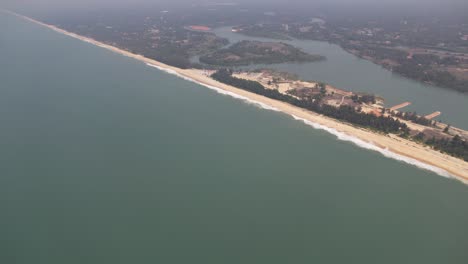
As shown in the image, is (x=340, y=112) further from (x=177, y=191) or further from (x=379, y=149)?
(x=177, y=191)

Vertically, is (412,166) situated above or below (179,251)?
above

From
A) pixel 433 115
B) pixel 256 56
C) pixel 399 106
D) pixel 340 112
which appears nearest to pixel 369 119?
pixel 340 112

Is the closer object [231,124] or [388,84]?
[231,124]

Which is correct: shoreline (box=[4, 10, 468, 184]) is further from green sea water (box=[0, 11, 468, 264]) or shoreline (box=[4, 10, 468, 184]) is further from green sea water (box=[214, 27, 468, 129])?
green sea water (box=[214, 27, 468, 129])

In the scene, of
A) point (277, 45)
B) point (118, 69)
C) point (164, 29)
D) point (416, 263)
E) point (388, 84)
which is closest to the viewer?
point (416, 263)

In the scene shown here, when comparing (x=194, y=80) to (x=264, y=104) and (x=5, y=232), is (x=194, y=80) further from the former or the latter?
(x=5, y=232)

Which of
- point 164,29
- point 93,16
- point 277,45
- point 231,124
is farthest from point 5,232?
point 93,16

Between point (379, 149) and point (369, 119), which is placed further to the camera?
point (369, 119)
